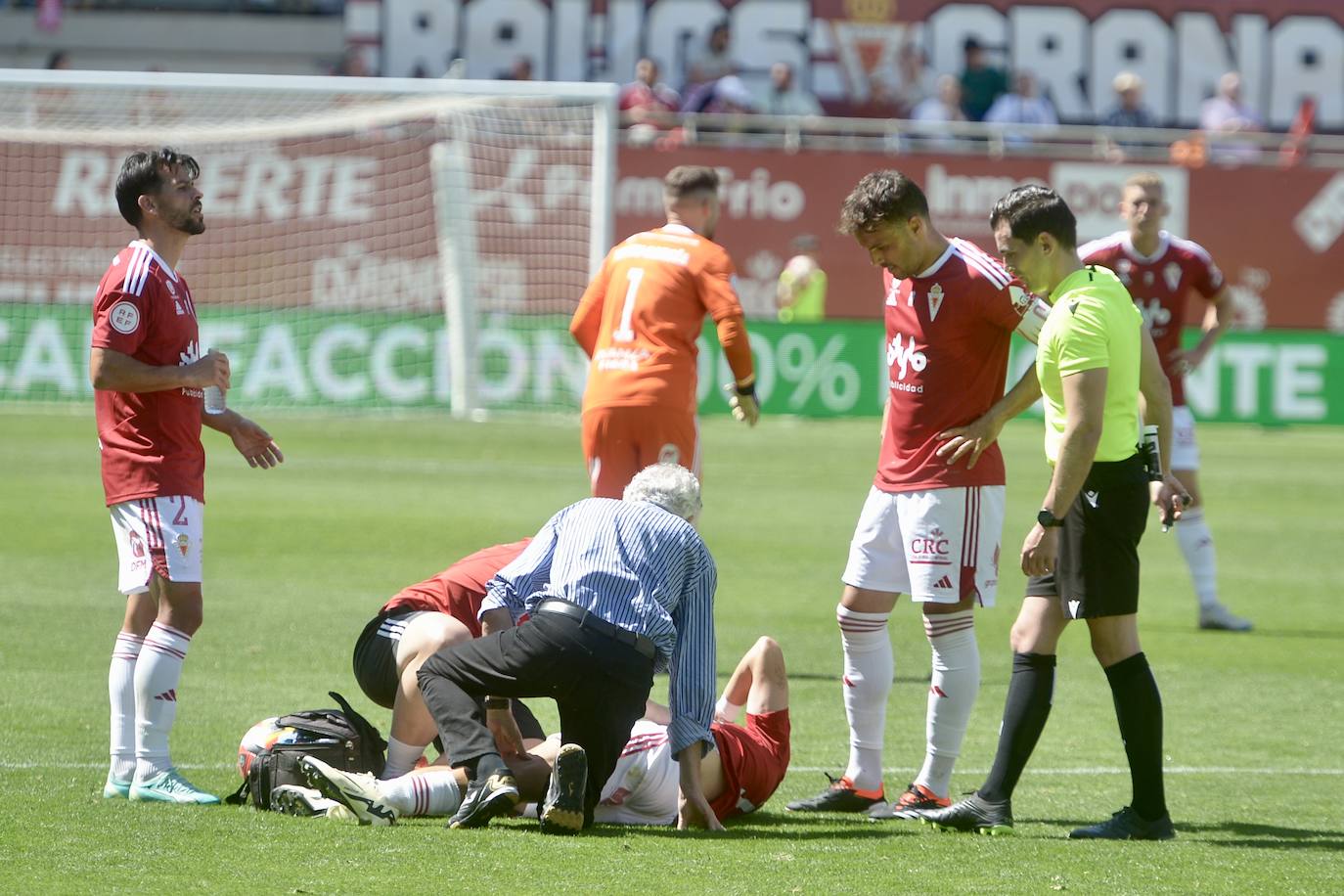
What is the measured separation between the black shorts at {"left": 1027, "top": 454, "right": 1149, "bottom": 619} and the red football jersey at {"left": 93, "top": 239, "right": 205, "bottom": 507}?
2.85 m

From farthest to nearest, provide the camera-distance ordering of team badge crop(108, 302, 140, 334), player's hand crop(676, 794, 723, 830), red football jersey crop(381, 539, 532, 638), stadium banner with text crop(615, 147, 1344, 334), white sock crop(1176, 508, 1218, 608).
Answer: stadium banner with text crop(615, 147, 1344, 334) → white sock crop(1176, 508, 1218, 608) → red football jersey crop(381, 539, 532, 638) → team badge crop(108, 302, 140, 334) → player's hand crop(676, 794, 723, 830)

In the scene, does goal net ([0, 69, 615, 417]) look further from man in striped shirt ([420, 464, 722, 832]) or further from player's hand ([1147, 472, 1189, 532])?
man in striped shirt ([420, 464, 722, 832])

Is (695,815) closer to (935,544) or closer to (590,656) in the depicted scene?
(590,656)

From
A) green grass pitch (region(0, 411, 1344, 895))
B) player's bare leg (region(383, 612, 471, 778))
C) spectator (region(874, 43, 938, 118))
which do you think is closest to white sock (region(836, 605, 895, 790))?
green grass pitch (region(0, 411, 1344, 895))

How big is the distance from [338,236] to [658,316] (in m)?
17.9

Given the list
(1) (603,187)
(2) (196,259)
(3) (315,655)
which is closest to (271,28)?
(2) (196,259)

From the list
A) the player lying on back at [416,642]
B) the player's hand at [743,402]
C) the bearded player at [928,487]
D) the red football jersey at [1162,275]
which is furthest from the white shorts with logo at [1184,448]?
→ the player lying on back at [416,642]

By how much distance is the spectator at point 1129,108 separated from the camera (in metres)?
28.1

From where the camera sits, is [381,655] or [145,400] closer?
[145,400]

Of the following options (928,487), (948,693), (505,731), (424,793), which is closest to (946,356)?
(928,487)

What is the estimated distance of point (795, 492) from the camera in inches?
680

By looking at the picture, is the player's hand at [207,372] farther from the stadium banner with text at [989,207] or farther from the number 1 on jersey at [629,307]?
the stadium banner with text at [989,207]

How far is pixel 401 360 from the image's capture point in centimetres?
2308

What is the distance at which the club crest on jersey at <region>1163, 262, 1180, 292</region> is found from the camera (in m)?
10.9
